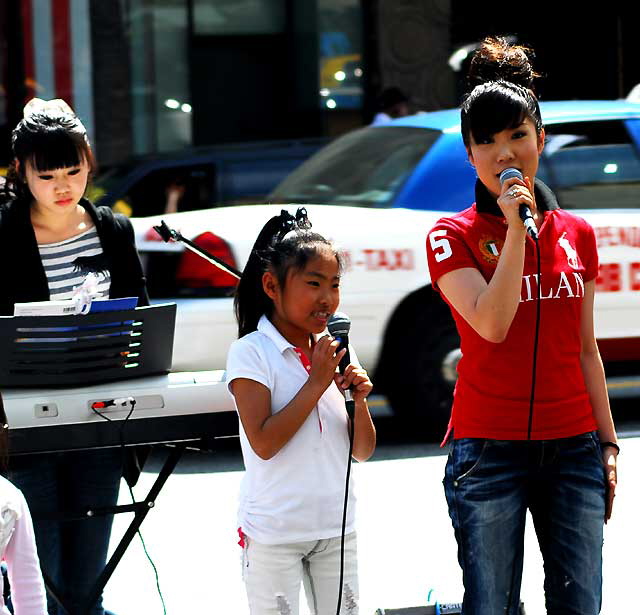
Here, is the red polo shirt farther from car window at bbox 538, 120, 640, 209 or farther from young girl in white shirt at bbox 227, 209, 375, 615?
car window at bbox 538, 120, 640, 209

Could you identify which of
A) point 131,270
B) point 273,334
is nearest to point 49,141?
point 131,270

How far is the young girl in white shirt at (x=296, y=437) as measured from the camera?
10.8 ft

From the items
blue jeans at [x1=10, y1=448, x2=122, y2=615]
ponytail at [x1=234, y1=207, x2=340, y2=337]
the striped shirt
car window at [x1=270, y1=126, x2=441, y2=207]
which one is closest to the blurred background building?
car window at [x1=270, y1=126, x2=441, y2=207]

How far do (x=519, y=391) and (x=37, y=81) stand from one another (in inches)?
516

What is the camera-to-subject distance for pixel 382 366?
7469mm

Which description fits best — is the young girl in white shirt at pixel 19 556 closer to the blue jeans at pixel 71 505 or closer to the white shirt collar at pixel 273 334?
the white shirt collar at pixel 273 334

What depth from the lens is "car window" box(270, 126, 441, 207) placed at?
24.7 feet

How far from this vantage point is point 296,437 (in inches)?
132

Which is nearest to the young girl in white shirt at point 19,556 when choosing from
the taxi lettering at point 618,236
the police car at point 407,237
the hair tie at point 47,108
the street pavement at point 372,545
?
the hair tie at point 47,108

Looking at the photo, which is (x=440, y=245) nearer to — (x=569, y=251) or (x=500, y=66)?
(x=569, y=251)

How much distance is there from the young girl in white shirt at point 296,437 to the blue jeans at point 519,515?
283 mm

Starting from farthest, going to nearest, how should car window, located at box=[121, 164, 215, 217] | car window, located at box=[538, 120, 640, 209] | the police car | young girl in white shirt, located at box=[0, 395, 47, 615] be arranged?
car window, located at box=[121, 164, 215, 217], car window, located at box=[538, 120, 640, 209], the police car, young girl in white shirt, located at box=[0, 395, 47, 615]

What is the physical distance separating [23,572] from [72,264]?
4.77 feet

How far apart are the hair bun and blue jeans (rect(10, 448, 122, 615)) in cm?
147
